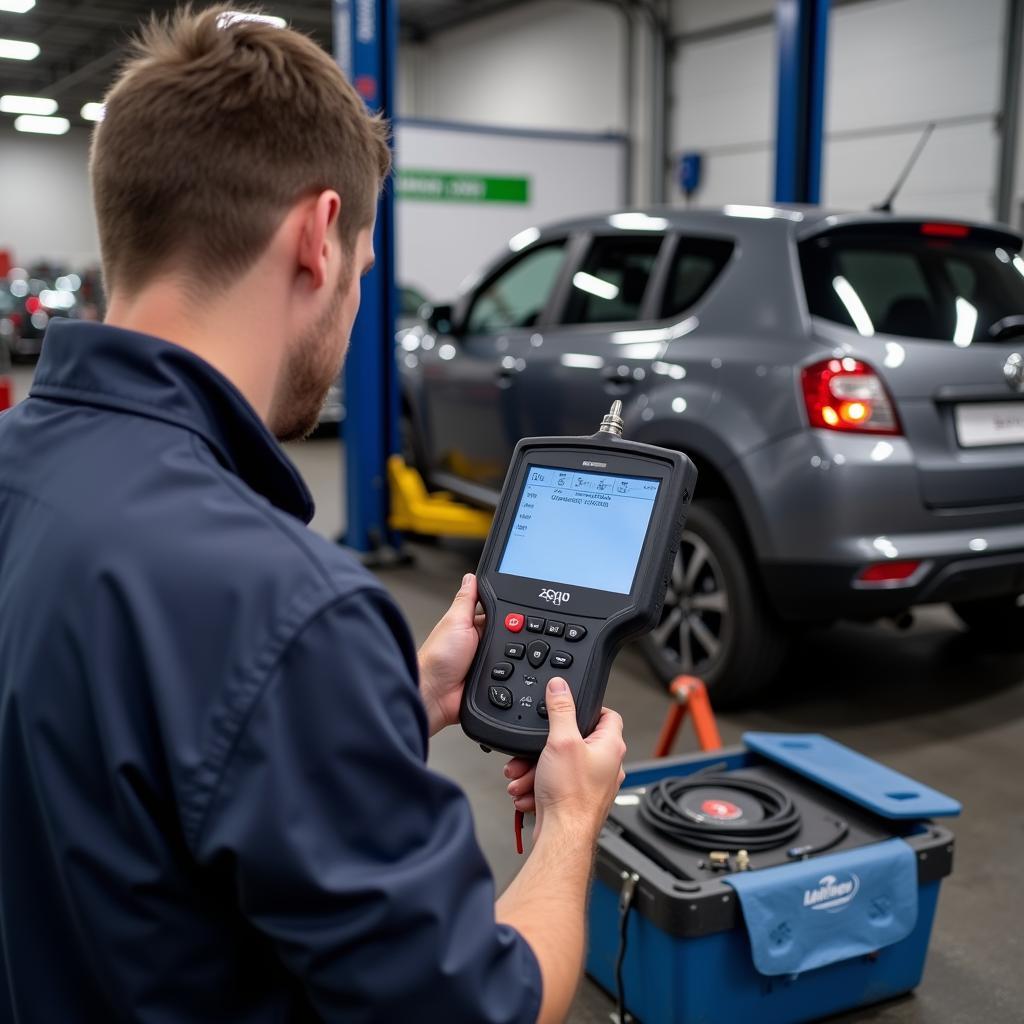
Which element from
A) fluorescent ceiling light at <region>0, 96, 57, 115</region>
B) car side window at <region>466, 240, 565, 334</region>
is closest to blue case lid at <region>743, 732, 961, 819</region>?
car side window at <region>466, 240, 565, 334</region>

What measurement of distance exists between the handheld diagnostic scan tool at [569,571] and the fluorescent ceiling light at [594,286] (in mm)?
2814

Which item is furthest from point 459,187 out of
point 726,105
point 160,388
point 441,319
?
point 160,388

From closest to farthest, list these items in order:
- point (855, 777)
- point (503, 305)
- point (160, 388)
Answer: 1. point (160, 388)
2. point (855, 777)
3. point (503, 305)

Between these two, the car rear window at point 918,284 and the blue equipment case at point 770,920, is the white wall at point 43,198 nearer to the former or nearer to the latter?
the car rear window at point 918,284

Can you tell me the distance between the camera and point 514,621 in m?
1.36

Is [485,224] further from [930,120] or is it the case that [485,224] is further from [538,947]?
[538,947]

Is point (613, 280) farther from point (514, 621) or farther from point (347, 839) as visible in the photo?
point (347, 839)

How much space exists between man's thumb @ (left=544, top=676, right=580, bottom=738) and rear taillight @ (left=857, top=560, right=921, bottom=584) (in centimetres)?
217

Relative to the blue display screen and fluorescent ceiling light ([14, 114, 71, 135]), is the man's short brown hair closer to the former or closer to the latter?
the blue display screen

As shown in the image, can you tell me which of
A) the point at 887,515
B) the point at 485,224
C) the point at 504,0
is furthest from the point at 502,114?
the point at 887,515

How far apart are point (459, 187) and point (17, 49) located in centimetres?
1050

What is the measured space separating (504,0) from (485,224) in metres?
4.36

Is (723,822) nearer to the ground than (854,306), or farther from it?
nearer to the ground

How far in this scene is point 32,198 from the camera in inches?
1049
